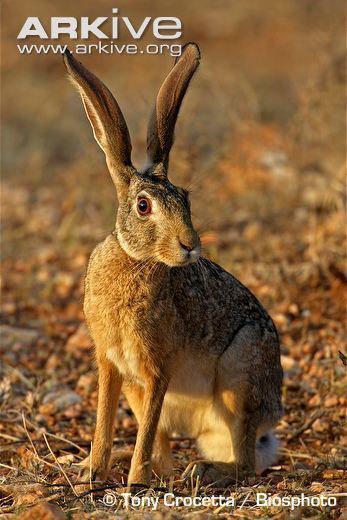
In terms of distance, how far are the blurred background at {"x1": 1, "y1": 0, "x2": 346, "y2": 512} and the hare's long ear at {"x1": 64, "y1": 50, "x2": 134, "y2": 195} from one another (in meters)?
0.83

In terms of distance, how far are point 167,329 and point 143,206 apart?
0.72 m

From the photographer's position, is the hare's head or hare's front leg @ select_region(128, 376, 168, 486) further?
hare's front leg @ select_region(128, 376, 168, 486)

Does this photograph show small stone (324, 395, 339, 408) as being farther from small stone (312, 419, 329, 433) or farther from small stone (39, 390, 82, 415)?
small stone (39, 390, 82, 415)

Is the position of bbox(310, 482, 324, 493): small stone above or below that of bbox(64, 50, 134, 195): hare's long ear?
below

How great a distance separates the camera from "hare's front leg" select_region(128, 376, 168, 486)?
16.9ft

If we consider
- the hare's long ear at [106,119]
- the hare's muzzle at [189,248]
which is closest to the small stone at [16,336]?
the hare's long ear at [106,119]

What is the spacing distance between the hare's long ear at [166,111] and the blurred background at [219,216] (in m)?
0.69

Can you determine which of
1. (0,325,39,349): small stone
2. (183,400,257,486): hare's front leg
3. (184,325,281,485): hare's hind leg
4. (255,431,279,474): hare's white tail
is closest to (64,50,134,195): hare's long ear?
(184,325,281,485): hare's hind leg

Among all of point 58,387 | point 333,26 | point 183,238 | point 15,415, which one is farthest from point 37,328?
point 333,26

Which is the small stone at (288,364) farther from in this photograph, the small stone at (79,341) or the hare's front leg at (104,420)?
the hare's front leg at (104,420)

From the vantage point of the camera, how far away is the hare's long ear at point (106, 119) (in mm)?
5152

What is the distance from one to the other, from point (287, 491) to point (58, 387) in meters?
2.85

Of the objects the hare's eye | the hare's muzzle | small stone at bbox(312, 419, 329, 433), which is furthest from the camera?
small stone at bbox(312, 419, 329, 433)

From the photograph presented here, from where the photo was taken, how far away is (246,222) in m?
10.3
